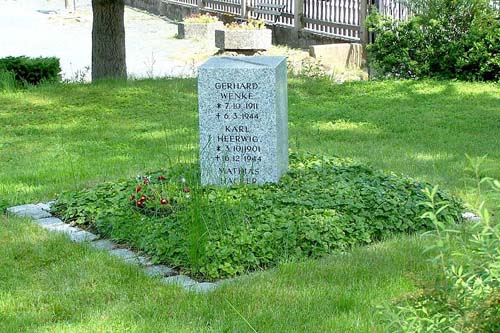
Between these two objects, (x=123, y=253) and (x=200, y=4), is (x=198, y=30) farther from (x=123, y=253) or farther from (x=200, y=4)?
(x=123, y=253)

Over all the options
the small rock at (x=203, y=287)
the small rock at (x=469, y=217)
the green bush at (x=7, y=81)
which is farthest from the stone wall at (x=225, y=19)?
the small rock at (x=203, y=287)

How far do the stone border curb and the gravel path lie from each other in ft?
27.4

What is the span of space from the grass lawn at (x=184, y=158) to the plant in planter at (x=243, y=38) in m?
7.91

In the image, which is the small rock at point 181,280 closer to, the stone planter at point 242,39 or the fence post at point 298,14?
the stone planter at point 242,39

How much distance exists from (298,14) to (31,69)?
10304 mm

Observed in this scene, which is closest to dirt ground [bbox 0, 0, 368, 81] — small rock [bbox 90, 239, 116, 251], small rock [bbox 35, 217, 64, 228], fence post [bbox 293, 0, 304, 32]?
fence post [bbox 293, 0, 304, 32]

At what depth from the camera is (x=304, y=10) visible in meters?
23.6

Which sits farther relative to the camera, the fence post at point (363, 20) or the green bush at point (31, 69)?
the fence post at point (363, 20)

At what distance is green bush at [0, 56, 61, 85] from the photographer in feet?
48.2

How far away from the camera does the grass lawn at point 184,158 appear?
219 inches

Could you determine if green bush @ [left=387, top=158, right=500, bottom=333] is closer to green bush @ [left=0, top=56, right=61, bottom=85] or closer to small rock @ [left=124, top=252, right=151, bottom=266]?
small rock @ [left=124, top=252, right=151, bottom=266]

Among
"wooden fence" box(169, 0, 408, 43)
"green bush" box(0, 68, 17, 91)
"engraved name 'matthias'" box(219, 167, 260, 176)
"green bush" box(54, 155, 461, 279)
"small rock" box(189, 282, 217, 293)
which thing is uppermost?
"wooden fence" box(169, 0, 408, 43)

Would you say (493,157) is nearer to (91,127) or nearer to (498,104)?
(498,104)

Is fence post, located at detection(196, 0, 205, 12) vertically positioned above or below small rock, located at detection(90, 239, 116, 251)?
above
